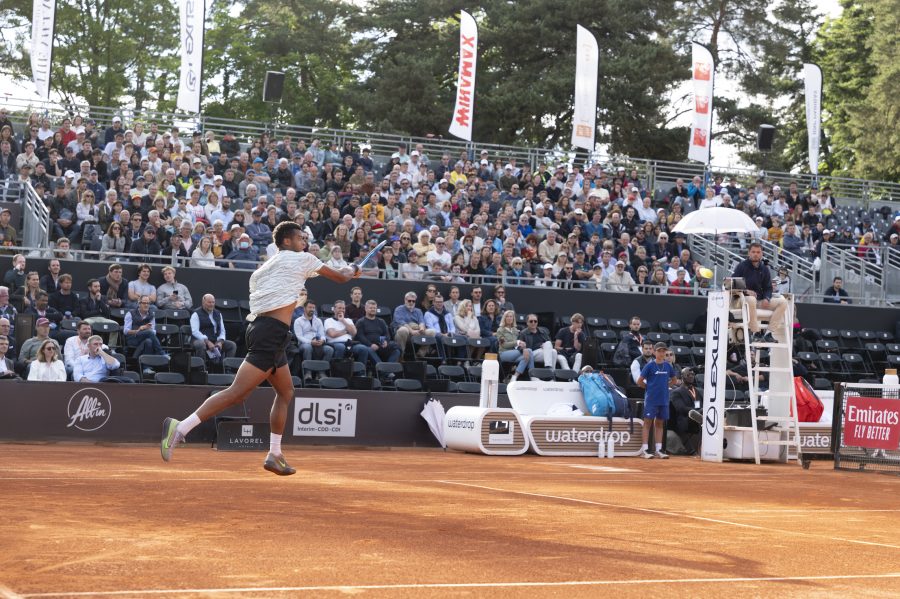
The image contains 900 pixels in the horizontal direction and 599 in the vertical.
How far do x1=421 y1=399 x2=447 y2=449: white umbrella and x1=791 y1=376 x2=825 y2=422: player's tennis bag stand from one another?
18.6ft

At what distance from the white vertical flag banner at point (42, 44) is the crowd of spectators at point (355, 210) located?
2239 millimetres

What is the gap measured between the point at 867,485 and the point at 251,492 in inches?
307

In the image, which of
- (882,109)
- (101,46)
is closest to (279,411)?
(101,46)

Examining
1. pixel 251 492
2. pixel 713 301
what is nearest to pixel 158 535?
pixel 251 492

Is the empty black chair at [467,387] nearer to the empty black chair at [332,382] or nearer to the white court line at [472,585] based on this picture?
the empty black chair at [332,382]

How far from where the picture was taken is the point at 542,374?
21.3 metres

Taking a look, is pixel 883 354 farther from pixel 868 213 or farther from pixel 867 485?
pixel 867 485

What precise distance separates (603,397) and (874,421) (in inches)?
173

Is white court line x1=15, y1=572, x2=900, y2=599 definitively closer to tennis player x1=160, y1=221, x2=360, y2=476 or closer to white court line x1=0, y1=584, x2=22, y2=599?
white court line x1=0, y1=584, x2=22, y2=599

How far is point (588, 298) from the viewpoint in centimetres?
2458

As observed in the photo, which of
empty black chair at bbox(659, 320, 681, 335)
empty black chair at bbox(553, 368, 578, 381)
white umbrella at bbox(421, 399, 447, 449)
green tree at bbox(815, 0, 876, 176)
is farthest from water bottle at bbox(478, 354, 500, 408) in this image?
green tree at bbox(815, 0, 876, 176)

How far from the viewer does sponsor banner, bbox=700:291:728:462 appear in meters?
17.7

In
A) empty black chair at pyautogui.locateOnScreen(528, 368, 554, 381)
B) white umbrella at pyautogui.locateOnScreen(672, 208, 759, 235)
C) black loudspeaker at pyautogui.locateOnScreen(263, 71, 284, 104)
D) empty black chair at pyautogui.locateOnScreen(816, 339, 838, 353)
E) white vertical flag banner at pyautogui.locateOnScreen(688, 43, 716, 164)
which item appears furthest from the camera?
white vertical flag banner at pyautogui.locateOnScreen(688, 43, 716, 164)

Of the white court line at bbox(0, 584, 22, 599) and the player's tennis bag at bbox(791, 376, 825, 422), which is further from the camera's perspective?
the player's tennis bag at bbox(791, 376, 825, 422)
